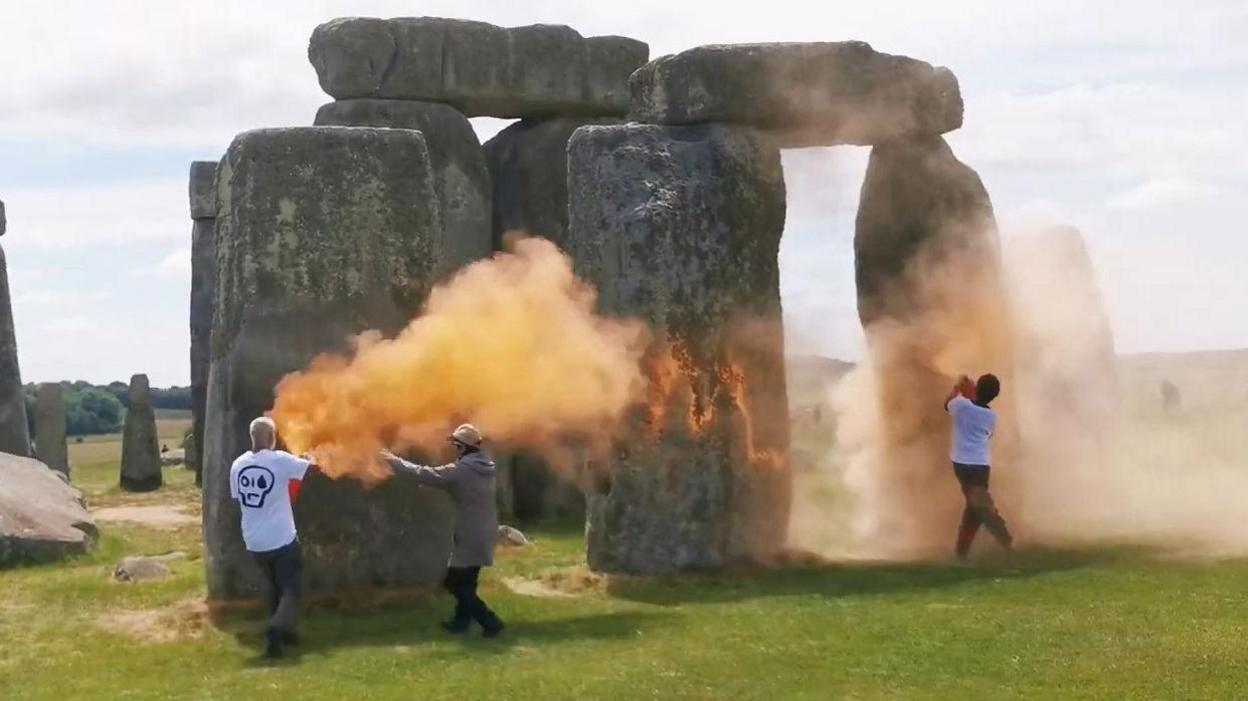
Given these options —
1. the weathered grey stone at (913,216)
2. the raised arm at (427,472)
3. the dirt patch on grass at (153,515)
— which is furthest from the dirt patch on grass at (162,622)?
the dirt patch on grass at (153,515)

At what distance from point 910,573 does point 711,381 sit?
8.13 ft

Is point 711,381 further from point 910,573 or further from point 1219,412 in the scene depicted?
point 1219,412

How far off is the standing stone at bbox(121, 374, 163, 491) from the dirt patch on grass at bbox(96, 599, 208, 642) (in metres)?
15.4

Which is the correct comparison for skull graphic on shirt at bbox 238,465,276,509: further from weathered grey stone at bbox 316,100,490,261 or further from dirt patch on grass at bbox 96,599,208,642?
weathered grey stone at bbox 316,100,490,261

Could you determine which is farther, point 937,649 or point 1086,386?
point 1086,386

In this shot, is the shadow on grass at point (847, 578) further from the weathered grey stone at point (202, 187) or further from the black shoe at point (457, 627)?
the weathered grey stone at point (202, 187)

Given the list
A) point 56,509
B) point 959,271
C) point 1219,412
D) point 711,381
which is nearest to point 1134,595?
point 711,381

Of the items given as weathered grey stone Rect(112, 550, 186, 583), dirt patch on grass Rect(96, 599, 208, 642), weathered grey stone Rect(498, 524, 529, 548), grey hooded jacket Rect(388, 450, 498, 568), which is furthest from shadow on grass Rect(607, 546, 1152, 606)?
weathered grey stone Rect(112, 550, 186, 583)

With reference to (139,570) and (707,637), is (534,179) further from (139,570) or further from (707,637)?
(707,637)

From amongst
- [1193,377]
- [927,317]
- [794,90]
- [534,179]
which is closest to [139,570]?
[794,90]

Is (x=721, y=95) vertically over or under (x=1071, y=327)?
over

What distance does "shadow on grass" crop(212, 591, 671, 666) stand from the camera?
39.0 ft

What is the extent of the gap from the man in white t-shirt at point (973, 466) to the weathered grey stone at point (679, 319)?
1.90m

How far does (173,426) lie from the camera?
9175 centimetres
